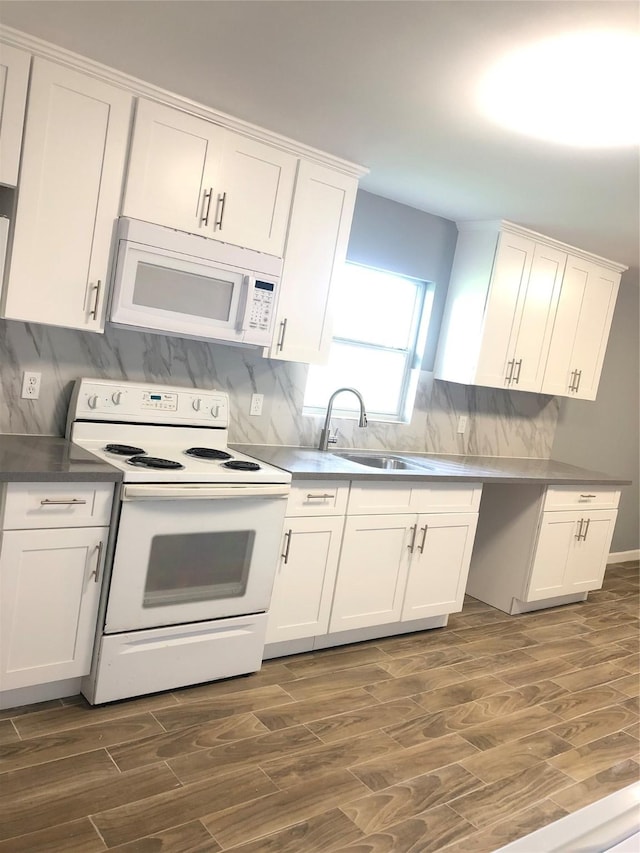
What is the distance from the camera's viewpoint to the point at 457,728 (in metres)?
2.76

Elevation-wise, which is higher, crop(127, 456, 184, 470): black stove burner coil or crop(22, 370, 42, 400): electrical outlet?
crop(22, 370, 42, 400): electrical outlet

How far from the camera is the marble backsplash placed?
2852 millimetres

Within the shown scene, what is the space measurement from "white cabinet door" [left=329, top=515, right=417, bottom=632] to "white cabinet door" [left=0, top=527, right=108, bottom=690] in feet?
3.92

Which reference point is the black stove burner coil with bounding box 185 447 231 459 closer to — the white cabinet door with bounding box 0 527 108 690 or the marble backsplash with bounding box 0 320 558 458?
the marble backsplash with bounding box 0 320 558 458

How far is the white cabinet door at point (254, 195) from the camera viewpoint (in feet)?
9.47

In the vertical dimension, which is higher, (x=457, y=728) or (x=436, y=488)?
(x=436, y=488)

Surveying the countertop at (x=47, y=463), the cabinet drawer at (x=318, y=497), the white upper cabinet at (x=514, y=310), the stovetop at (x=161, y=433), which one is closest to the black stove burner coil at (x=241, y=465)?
the stovetop at (x=161, y=433)

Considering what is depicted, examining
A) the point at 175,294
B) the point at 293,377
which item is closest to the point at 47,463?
the point at 175,294

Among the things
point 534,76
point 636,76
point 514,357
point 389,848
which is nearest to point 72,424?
point 389,848

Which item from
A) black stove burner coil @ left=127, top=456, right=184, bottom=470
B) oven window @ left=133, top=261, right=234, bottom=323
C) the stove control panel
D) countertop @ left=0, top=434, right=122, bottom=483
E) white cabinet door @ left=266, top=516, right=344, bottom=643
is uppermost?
oven window @ left=133, top=261, right=234, bottom=323

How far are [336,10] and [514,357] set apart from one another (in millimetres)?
2719

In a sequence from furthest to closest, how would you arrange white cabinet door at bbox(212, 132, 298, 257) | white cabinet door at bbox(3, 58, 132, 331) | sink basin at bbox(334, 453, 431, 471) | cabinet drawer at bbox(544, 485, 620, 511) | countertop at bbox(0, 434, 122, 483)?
1. cabinet drawer at bbox(544, 485, 620, 511)
2. sink basin at bbox(334, 453, 431, 471)
3. white cabinet door at bbox(212, 132, 298, 257)
4. white cabinet door at bbox(3, 58, 132, 331)
5. countertop at bbox(0, 434, 122, 483)

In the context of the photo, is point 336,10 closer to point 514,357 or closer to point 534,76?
point 534,76

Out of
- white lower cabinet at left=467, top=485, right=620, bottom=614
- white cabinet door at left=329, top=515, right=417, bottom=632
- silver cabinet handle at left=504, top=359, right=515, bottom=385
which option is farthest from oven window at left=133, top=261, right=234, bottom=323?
white lower cabinet at left=467, top=485, right=620, bottom=614
